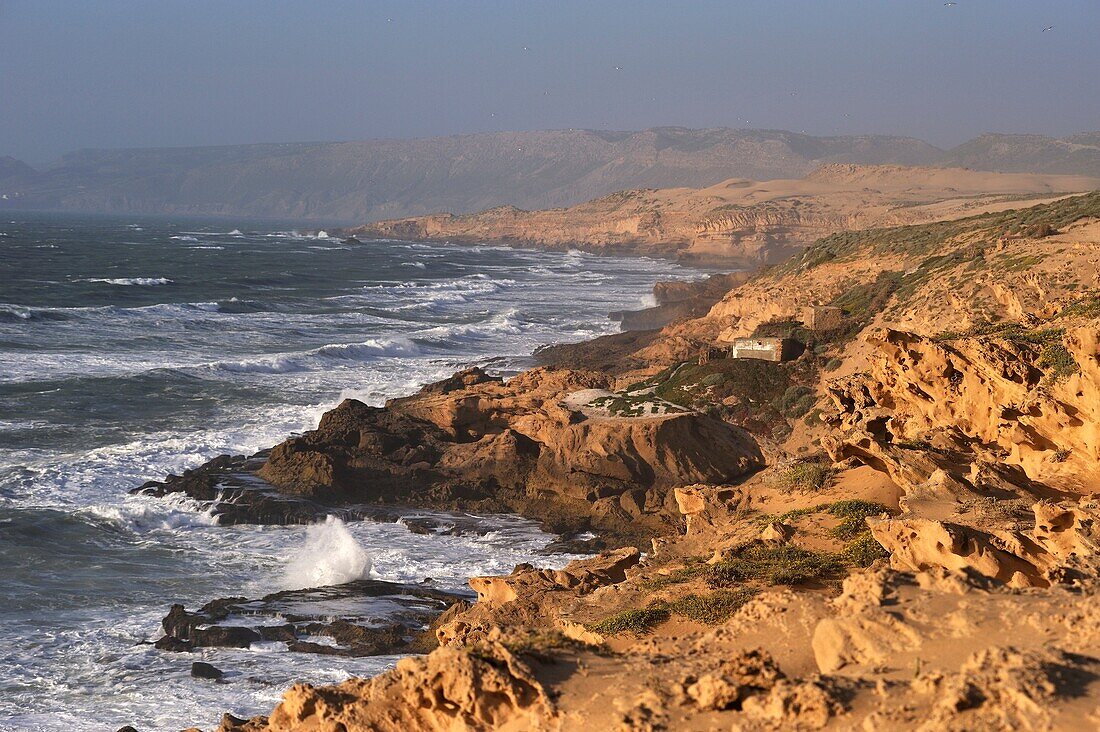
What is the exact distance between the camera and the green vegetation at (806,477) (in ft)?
52.7

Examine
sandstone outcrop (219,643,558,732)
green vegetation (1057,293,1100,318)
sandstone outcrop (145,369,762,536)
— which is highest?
green vegetation (1057,293,1100,318)

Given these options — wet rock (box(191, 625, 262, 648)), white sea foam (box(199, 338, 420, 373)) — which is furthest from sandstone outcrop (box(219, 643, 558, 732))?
white sea foam (box(199, 338, 420, 373))

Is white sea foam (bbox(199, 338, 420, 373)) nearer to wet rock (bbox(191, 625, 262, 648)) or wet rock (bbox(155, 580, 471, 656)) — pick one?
wet rock (bbox(155, 580, 471, 656))

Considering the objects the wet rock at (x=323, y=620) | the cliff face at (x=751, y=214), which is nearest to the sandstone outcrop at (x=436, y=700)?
the wet rock at (x=323, y=620)

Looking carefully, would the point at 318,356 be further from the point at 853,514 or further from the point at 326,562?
the point at 853,514

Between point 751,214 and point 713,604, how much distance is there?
303 ft

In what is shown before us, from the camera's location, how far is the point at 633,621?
434 inches

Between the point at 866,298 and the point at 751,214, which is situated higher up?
the point at 751,214

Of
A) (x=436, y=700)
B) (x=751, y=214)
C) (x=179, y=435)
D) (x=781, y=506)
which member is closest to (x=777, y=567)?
(x=781, y=506)

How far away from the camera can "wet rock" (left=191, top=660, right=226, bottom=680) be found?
15.5 m

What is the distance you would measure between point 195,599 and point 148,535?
4.51m

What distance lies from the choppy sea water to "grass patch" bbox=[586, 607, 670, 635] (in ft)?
18.5

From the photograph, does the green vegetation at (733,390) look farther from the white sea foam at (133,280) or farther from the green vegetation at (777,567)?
the white sea foam at (133,280)

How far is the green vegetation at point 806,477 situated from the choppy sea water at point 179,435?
6135 millimetres
